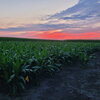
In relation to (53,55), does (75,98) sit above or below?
below

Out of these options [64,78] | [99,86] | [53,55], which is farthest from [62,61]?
[99,86]

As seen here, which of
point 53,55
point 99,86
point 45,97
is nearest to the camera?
point 45,97

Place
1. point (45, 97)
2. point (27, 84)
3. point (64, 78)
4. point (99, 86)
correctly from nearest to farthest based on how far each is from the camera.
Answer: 1. point (45, 97)
2. point (27, 84)
3. point (99, 86)
4. point (64, 78)

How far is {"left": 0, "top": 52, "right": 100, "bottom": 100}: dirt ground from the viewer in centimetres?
622

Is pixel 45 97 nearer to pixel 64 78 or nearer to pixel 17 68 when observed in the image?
pixel 17 68

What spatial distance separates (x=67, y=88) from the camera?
702 cm

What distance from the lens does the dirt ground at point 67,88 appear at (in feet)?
20.4

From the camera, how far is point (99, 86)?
748 cm

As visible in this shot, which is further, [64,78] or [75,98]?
[64,78]

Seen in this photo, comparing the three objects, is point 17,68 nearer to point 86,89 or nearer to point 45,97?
point 45,97

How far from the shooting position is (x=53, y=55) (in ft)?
34.0

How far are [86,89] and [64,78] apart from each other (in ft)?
4.61

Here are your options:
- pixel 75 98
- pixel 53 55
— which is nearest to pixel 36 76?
pixel 75 98

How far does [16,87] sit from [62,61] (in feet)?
15.2
